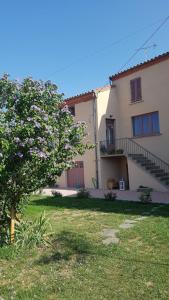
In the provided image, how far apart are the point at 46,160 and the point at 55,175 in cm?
74

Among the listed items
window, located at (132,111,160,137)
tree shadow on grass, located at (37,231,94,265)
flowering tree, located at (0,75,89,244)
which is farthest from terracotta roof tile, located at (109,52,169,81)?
tree shadow on grass, located at (37,231,94,265)

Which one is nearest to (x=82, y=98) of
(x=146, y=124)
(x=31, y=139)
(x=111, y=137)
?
(x=111, y=137)

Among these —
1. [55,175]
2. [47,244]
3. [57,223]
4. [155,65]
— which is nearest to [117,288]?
[47,244]

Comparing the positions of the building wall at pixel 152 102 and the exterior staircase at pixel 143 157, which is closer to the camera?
the exterior staircase at pixel 143 157

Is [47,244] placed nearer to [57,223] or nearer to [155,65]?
[57,223]

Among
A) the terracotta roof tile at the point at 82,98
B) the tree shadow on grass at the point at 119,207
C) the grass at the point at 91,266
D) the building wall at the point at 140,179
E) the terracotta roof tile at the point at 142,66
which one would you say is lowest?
the grass at the point at 91,266

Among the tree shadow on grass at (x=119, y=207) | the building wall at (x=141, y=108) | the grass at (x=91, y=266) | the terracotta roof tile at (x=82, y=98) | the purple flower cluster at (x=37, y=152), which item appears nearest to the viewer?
the grass at (x=91, y=266)

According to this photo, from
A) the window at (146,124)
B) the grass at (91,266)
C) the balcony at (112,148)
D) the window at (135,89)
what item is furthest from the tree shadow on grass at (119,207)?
the window at (135,89)

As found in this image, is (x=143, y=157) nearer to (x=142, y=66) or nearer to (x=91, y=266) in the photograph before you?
(x=142, y=66)

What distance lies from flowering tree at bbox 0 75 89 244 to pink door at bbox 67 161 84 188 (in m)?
15.4

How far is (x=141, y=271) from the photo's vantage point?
5.96 m

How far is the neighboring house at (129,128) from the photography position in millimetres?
20016

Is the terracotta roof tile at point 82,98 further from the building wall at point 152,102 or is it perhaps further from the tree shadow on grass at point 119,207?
the tree shadow on grass at point 119,207

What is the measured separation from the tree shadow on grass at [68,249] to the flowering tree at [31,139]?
40.2 inches
